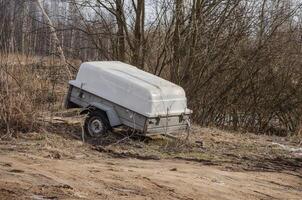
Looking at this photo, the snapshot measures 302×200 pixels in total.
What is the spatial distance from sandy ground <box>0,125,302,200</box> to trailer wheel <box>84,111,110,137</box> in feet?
2.32

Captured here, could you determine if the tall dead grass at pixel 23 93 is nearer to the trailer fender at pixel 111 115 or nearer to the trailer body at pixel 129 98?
the trailer body at pixel 129 98

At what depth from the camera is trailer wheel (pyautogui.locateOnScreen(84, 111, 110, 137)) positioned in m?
10.3

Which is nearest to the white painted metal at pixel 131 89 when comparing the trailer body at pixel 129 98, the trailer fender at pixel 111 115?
the trailer body at pixel 129 98

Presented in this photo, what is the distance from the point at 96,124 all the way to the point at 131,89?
3.10ft

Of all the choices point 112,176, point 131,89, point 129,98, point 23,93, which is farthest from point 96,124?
point 112,176

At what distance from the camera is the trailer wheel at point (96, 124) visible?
1031 centimetres

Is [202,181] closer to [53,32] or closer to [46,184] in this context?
[46,184]

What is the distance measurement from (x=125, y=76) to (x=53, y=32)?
23.1 ft

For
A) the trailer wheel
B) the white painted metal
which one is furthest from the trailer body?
the trailer wheel

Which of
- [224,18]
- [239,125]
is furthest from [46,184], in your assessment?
[239,125]

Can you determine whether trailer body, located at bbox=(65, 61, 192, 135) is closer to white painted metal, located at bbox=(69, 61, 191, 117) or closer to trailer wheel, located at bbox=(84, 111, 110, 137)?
white painted metal, located at bbox=(69, 61, 191, 117)

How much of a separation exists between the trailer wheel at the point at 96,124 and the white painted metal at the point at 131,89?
354 millimetres

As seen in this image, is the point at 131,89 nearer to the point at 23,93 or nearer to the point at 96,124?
the point at 96,124

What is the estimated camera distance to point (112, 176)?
742cm
